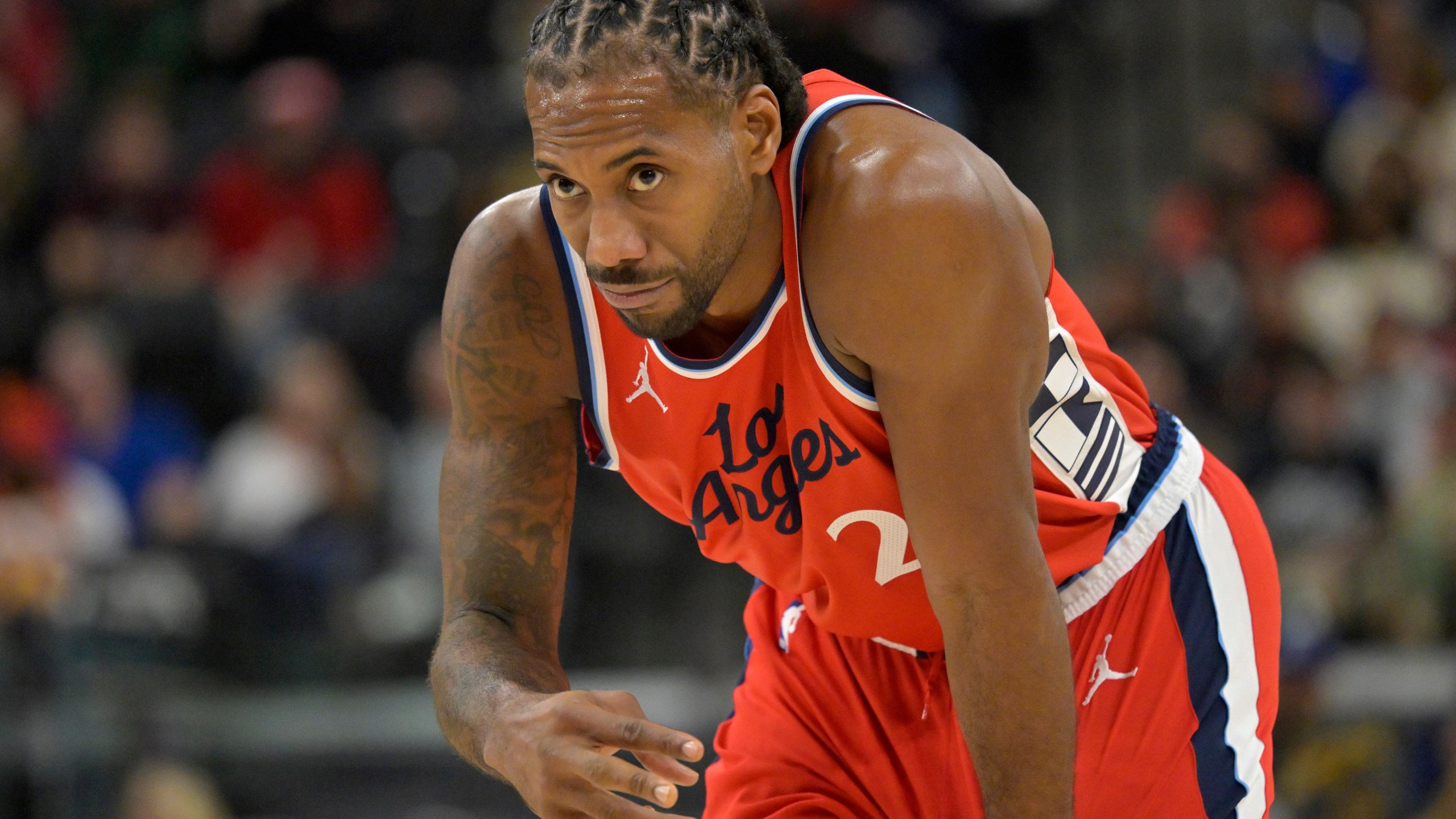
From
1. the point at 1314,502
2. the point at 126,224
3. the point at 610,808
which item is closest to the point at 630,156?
the point at 610,808

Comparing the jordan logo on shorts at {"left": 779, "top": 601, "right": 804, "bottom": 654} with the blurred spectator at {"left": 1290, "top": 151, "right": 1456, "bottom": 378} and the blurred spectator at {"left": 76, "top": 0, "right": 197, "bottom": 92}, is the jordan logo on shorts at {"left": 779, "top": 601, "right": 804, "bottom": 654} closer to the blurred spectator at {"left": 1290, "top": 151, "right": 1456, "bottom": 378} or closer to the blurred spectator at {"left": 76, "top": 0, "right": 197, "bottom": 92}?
the blurred spectator at {"left": 1290, "top": 151, "right": 1456, "bottom": 378}

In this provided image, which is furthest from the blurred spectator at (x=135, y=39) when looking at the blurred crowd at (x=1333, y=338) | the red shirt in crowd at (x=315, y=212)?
the blurred crowd at (x=1333, y=338)

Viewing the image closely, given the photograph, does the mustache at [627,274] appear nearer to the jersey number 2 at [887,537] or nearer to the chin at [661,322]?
the chin at [661,322]

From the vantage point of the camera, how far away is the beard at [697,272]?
9.09 ft

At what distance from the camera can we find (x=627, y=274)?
2762 millimetres

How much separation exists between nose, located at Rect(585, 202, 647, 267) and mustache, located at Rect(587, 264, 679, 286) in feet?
0.08

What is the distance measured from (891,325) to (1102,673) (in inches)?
37.7

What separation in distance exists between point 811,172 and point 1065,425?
0.73 m

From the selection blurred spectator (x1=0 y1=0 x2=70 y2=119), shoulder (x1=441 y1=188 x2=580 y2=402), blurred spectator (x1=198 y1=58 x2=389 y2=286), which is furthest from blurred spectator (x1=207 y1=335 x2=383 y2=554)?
shoulder (x1=441 y1=188 x2=580 y2=402)

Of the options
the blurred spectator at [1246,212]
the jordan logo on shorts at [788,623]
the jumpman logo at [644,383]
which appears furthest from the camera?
the blurred spectator at [1246,212]

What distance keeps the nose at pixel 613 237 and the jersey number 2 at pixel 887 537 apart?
0.64m

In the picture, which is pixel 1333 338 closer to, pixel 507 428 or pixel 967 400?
pixel 507 428

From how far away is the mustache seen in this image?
2756 millimetres

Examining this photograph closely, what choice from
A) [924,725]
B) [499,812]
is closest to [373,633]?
[499,812]
